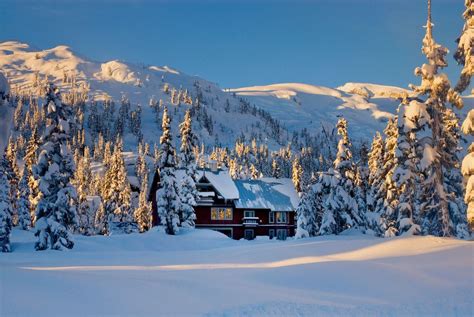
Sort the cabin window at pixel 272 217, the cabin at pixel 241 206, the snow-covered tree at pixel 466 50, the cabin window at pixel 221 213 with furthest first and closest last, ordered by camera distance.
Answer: the cabin window at pixel 272 217
the cabin window at pixel 221 213
the cabin at pixel 241 206
the snow-covered tree at pixel 466 50

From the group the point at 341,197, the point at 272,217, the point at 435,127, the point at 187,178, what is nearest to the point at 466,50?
the point at 435,127

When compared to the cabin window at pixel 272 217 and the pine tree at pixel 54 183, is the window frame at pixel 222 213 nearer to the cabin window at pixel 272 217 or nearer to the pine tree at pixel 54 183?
the cabin window at pixel 272 217

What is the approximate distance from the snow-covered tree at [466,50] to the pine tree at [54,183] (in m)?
27.3

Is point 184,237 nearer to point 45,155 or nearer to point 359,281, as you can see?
point 45,155

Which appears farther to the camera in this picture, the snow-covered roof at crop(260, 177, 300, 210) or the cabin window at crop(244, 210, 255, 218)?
the snow-covered roof at crop(260, 177, 300, 210)

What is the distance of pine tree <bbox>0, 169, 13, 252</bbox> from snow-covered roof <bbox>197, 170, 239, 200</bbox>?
27.4 meters

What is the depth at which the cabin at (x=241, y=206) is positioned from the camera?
67.5 m

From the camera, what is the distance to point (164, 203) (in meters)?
51.6

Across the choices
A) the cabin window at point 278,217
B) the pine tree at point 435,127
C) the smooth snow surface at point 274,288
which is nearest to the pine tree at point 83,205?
the cabin window at point 278,217

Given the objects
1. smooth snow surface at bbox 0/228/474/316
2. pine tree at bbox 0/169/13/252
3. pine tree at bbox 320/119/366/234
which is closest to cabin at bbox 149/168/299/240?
pine tree at bbox 0/169/13/252

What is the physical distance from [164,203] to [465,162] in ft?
117

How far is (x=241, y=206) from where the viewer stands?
2726 inches

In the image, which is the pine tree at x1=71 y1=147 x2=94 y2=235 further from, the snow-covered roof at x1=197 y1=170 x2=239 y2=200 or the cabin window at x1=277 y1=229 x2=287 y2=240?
the cabin window at x1=277 y1=229 x2=287 y2=240

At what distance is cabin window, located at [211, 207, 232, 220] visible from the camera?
6825 cm
